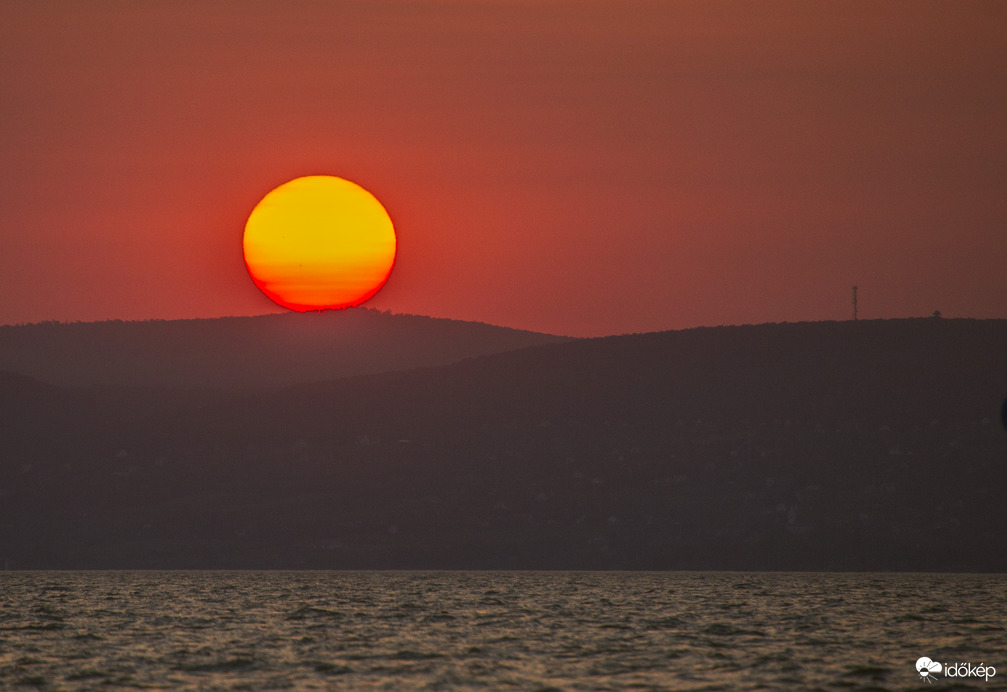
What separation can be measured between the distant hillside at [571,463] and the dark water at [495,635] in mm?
34412

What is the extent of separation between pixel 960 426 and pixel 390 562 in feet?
200

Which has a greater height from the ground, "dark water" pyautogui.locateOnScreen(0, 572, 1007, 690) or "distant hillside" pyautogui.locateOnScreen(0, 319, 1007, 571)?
"distant hillside" pyautogui.locateOnScreen(0, 319, 1007, 571)

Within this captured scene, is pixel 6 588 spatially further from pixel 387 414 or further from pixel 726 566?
pixel 387 414

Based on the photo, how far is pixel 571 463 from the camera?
15375cm

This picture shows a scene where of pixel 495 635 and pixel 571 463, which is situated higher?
pixel 571 463

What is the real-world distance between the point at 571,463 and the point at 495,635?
9154 cm

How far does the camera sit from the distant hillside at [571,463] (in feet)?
449

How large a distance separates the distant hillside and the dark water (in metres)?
34.4

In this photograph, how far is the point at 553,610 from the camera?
3012 inches

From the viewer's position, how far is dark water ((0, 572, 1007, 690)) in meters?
48.7

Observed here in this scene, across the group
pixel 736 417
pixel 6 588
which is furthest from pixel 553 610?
pixel 736 417

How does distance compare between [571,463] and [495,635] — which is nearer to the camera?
[495,635]

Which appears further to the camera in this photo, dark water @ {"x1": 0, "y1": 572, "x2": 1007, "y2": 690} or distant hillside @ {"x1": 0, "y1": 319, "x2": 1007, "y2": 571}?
distant hillside @ {"x1": 0, "y1": 319, "x2": 1007, "y2": 571}

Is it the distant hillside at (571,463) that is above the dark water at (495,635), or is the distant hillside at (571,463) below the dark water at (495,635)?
above
